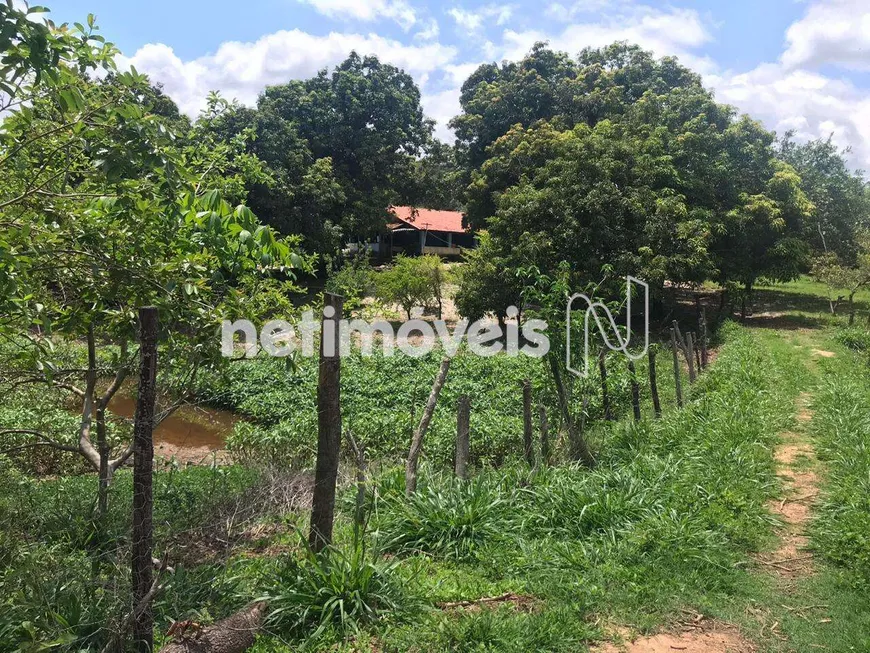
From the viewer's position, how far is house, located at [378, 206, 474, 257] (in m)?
36.2

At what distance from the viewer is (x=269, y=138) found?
2262 centimetres

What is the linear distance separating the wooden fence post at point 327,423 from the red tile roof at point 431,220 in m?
30.3

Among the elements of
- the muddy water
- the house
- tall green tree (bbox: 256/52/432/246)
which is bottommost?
the muddy water

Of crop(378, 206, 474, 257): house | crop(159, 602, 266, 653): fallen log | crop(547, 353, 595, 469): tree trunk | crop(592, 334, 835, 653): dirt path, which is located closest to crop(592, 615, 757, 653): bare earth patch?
crop(592, 334, 835, 653): dirt path

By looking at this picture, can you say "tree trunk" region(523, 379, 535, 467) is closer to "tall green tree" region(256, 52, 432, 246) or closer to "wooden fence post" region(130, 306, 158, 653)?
"wooden fence post" region(130, 306, 158, 653)

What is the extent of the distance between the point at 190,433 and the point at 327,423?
8.79 metres

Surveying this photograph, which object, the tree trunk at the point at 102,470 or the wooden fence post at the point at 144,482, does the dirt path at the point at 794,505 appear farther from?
the tree trunk at the point at 102,470

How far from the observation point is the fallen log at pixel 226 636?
332 centimetres

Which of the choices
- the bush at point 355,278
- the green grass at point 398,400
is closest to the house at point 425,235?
the bush at point 355,278

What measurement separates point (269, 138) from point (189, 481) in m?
18.3

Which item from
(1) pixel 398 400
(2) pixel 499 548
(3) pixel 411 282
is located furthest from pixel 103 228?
(3) pixel 411 282

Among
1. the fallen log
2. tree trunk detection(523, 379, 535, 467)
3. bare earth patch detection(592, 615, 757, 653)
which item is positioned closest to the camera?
the fallen log

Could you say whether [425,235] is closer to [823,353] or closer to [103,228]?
[823,353]

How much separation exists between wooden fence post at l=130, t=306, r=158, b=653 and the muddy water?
7.20m
